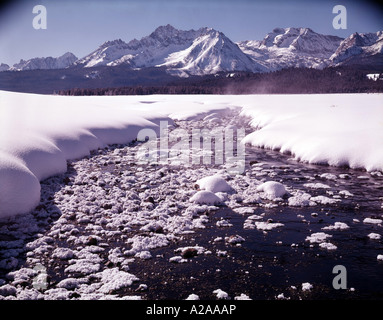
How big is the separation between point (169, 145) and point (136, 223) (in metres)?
12.7

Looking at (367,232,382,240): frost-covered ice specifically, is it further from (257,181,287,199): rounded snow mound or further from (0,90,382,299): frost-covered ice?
(257,181,287,199): rounded snow mound

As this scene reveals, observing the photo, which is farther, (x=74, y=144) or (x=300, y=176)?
(x=74, y=144)

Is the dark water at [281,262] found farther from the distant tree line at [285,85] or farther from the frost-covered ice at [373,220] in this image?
the distant tree line at [285,85]

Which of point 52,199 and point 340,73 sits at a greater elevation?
point 340,73

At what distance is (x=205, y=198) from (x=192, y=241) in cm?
264

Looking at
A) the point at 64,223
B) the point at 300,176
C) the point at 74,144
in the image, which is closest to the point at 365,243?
the point at 300,176

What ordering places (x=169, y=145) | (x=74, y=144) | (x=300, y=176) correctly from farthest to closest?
(x=169, y=145) → (x=74, y=144) → (x=300, y=176)

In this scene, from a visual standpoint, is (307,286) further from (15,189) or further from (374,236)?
(15,189)

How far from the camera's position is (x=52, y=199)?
949 cm

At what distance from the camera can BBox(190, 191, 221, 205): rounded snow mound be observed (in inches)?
377

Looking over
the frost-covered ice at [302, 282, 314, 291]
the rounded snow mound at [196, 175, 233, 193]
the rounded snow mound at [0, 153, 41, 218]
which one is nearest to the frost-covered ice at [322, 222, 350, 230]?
the frost-covered ice at [302, 282, 314, 291]

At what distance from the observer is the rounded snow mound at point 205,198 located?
958 centimetres
